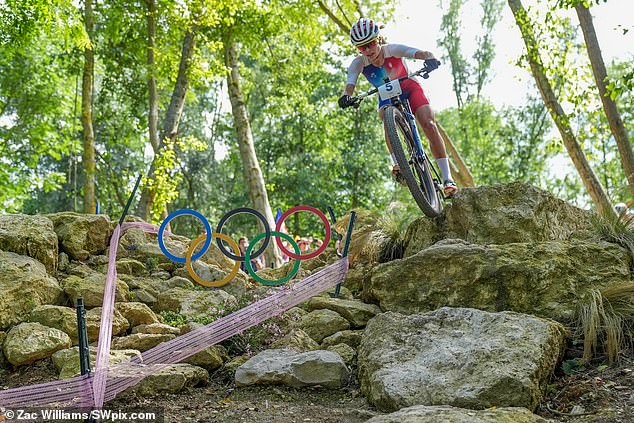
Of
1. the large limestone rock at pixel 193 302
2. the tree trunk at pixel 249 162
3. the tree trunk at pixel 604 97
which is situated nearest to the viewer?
the large limestone rock at pixel 193 302

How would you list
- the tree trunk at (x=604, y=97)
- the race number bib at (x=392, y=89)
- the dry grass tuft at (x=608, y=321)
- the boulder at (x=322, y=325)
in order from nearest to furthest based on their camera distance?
1. the dry grass tuft at (x=608, y=321)
2. the boulder at (x=322, y=325)
3. the race number bib at (x=392, y=89)
4. the tree trunk at (x=604, y=97)

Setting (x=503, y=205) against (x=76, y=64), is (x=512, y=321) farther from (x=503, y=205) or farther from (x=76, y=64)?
Result: (x=76, y=64)

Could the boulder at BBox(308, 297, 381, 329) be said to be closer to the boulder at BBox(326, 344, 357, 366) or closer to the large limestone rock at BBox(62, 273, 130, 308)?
the boulder at BBox(326, 344, 357, 366)

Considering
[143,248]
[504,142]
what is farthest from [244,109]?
[504,142]

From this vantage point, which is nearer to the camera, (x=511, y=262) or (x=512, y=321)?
(x=512, y=321)

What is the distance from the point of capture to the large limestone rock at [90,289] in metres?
6.05

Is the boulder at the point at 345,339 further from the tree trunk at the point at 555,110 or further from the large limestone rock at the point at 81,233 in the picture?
the tree trunk at the point at 555,110

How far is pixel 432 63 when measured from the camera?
621cm

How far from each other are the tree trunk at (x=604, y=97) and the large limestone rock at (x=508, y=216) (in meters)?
2.62

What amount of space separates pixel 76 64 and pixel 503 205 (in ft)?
41.2

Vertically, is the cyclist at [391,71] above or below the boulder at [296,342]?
above

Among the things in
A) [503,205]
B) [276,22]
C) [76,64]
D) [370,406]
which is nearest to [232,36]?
[276,22]

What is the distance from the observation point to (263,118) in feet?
84.4

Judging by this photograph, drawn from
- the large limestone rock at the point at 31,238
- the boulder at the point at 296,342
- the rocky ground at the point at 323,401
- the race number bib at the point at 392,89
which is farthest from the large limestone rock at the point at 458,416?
the large limestone rock at the point at 31,238
